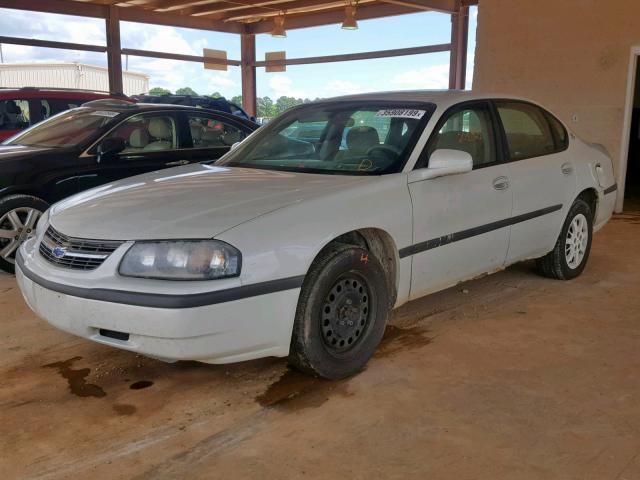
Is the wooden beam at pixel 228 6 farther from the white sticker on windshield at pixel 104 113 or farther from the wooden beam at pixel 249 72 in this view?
the white sticker on windshield at pixel 104 113

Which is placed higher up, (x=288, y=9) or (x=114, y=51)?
(x=288, y=9)

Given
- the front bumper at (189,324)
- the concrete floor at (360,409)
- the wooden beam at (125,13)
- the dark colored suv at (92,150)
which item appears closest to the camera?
the concrete floor at (360,409)

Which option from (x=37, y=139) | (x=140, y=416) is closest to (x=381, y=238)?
(x=140, y=416)

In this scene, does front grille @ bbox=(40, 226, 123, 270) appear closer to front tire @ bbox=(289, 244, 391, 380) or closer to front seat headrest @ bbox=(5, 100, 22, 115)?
front tire @ bbox=(289, 244, 391, 380)

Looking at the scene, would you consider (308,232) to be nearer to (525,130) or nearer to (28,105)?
(525,130)

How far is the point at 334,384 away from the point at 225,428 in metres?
0.65

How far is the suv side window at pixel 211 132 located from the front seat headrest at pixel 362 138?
9.02 feet

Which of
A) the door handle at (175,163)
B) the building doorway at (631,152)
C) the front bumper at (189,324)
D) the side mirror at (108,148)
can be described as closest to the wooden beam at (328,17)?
the building doorway at (631,152)

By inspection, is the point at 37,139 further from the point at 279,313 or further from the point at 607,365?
the point at 607,365

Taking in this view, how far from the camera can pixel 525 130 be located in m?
4.56

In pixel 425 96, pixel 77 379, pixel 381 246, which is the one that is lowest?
pixel 77 379

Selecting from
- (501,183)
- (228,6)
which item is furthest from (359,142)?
(228,6)

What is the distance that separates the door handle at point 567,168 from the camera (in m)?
4.70

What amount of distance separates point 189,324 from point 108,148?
3350 mm
